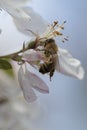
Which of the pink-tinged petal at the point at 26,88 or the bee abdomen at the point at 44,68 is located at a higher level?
the bee abdomen at the point at 44,68

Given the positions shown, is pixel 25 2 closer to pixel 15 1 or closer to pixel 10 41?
pixel 15 1

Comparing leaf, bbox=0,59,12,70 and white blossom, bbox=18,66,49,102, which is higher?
leaf, bbox=0,59,12,70

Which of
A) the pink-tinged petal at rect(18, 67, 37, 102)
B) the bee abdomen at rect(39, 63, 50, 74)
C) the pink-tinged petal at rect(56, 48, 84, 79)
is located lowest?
the pink-tinged petal at rect(18, 67, 37, 102)

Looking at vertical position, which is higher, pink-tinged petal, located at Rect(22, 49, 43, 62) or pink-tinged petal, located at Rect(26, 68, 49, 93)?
pink-tinged petal, located at Rect(22, 49, 43, 62)
